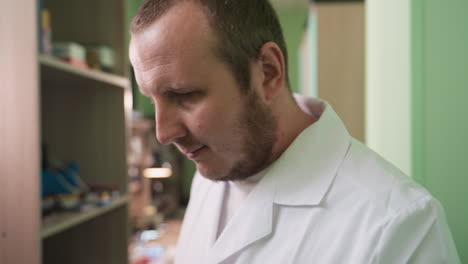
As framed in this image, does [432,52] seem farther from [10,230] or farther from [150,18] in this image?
[10,230]

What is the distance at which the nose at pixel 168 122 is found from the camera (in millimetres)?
776

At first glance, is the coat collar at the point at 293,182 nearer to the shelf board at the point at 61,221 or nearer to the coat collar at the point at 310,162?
the coat collar at the point at 310,162

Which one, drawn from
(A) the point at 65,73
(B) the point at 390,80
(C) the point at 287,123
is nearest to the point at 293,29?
(B) the point at 390,80

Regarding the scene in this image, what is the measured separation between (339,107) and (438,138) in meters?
1.26

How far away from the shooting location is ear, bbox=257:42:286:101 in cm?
79

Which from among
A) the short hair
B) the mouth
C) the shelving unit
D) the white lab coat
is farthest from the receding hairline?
the shelving unit

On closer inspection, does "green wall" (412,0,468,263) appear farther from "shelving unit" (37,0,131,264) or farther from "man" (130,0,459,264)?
"shelving unit" (37,0,131,264)

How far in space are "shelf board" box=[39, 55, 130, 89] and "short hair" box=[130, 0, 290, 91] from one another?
1.04ft

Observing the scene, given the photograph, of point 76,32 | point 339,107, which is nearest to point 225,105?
point 76,32

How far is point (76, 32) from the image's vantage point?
1.52 metres

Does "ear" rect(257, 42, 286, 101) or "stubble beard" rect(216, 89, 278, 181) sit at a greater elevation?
"ear" rect(257, 42, 286, 101)

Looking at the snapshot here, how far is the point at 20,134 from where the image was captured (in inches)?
35.5

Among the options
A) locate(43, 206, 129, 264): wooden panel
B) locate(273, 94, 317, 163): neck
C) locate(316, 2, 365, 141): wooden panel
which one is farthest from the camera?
locate(316, 2, 365, 141): wooden panel

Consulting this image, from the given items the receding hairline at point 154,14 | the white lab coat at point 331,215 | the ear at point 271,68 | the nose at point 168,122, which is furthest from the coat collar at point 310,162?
the receding hairline at point 154,14
